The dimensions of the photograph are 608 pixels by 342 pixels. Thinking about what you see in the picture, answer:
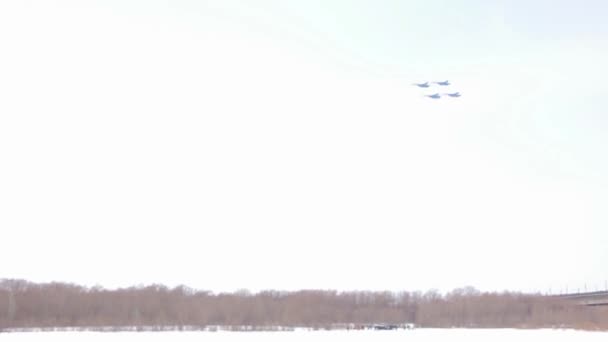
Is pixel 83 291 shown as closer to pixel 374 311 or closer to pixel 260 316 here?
pixel 260 316

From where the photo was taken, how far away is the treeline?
93375 mm

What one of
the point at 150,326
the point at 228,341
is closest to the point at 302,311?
the point at 150,326

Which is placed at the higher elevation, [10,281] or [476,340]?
[10,281]

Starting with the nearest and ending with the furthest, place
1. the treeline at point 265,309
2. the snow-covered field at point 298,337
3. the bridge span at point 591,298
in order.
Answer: the snow-covered field at point 298,337 < the treeline at point 265,309 < the bridge span at point 591,298

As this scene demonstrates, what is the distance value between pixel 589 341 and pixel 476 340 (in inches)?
273

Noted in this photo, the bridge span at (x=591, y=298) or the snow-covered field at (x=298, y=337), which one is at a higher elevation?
the bridge span at (x=591, y=298)

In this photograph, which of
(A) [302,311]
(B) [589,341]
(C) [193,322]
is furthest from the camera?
(A) [302,311]

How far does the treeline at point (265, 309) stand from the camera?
93.4m

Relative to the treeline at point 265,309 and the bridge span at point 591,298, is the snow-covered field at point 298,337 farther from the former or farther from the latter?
the bridge span at point 591,298

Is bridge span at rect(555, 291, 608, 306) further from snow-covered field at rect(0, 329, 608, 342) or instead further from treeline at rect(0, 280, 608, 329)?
snow-covered field at rect(0, 329, 608, 342)

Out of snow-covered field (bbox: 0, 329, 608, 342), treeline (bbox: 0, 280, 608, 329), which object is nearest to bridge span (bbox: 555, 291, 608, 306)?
treeline (bbox: 0, 280, 608, 329)

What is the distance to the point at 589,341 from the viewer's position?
171 ft

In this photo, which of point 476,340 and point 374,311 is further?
point 374,311

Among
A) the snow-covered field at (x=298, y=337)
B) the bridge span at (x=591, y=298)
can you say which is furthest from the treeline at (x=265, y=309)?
the snow-covered field at (x=298, y=337)
